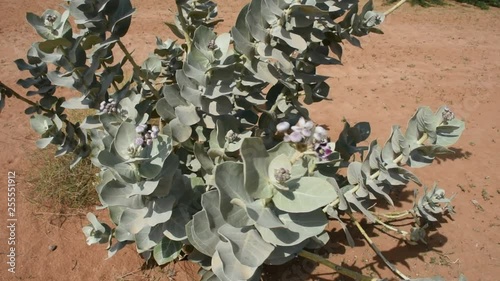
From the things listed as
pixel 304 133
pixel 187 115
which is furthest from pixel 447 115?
pixel 187 115

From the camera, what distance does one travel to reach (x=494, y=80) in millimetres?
5605

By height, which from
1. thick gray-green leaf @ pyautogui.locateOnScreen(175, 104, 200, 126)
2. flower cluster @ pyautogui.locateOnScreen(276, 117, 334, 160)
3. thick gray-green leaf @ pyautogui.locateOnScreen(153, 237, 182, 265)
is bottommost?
thick gray-green leaf @ pyautogui.locateOnScreen(153, 237, 182, 265)

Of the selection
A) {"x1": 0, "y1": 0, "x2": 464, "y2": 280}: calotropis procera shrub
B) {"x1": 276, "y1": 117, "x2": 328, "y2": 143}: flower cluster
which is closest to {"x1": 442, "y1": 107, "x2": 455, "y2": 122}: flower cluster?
{"x1": 0, "y1": 0, "x2": 464, "y2": 280}: calotropis procera shrub

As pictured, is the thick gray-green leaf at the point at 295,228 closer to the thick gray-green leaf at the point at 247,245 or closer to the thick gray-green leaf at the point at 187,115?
the thick gray-green leaf at the point at 247,245

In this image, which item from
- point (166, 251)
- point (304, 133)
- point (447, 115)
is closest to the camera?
point (304, 133)

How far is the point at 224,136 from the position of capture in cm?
198

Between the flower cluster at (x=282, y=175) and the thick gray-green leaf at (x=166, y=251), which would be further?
the thick gray-green leaf at (x=166, y=251)

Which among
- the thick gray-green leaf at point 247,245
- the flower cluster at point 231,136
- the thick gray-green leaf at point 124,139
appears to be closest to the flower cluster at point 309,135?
the thick gray-green leaf at point 247,245

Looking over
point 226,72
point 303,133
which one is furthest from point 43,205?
point 303,133

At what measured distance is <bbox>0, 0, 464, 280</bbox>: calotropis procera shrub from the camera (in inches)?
55.5

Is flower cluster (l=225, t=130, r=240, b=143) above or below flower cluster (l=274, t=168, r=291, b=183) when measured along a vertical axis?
below

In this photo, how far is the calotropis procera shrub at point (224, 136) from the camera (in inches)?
55.5

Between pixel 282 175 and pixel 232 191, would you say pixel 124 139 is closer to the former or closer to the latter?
pixel 232 191

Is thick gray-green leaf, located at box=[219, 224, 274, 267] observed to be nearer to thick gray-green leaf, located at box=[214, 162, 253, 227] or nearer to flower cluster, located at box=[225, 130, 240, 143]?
thick gray-green leaf, located at box=[214, 162, 253, 227]
